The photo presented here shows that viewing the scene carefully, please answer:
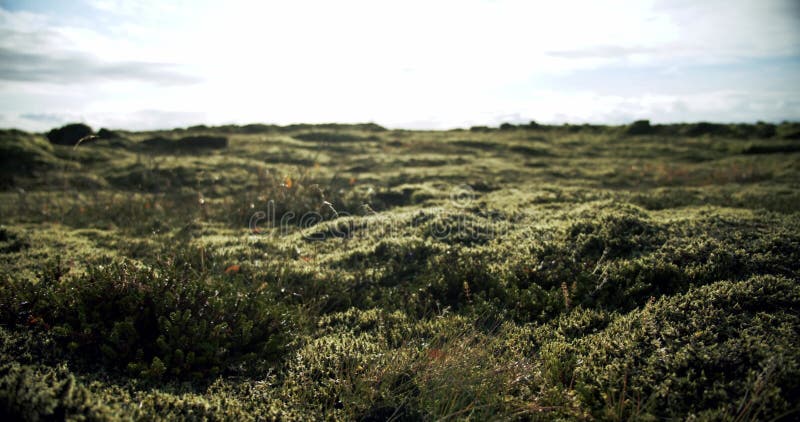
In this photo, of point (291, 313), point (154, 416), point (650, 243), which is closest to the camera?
point (154, 416)

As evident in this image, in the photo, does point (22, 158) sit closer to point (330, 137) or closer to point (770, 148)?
point (330, 137)

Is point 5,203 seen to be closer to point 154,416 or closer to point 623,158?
point 154,416

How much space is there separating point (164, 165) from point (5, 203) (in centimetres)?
671

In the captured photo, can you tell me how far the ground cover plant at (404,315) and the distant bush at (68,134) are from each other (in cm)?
1883

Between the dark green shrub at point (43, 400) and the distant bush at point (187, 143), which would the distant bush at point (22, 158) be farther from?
the dark green shrub at point (43, 400)

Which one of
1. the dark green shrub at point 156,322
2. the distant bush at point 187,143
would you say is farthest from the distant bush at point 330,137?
the dark green shrub at point 156,322

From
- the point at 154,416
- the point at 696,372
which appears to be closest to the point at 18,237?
the point at 154,416

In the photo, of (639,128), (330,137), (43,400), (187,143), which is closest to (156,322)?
(43,400)

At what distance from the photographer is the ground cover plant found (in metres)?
4.09

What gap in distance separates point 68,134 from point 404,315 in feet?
101

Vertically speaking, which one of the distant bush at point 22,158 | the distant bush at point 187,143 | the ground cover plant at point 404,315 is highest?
the distant bush at point 187,143

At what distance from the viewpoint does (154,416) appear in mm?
3721

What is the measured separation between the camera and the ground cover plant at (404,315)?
4086 millimetres

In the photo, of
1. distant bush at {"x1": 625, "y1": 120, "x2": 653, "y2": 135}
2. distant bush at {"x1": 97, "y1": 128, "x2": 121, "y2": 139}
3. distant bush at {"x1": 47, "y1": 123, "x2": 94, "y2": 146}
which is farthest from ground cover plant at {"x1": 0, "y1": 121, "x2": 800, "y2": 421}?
distant bush at {"x1": 625, "y1": 120, "x2": 653, "y2": 135}
